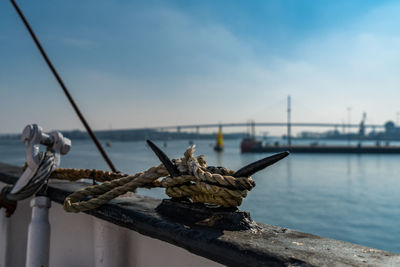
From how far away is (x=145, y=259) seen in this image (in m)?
0.99

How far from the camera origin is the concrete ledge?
61 centimetres

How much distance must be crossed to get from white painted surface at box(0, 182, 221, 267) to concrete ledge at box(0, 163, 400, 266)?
9cm

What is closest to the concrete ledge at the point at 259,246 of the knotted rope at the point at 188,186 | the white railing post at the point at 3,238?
the knotted rope at the point at 188,186

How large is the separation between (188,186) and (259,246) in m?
0.27

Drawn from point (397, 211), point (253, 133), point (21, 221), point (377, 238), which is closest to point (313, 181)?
point (397, 211)

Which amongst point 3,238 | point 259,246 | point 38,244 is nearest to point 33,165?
point 38,244

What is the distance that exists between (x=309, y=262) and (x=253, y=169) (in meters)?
0.26

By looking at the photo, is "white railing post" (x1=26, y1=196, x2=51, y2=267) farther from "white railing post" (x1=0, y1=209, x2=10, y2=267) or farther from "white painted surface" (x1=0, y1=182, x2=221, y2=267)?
"white railing post" (x1=0, y1=209, x2=10, y2=267)

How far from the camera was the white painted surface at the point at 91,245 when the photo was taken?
94 cm

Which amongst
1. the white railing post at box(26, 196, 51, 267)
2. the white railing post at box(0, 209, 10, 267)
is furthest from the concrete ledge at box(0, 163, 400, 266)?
the white railing post at box(0, 209, 10, 267)

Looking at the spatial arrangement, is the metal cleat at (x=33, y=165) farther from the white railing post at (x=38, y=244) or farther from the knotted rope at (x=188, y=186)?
the knotted rope at (x=188, y=186)

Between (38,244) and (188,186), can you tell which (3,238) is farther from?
(188,186)

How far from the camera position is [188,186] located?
0.87 meters

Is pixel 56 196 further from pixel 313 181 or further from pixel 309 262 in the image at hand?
pixel 313 181
